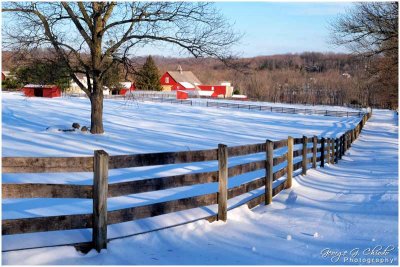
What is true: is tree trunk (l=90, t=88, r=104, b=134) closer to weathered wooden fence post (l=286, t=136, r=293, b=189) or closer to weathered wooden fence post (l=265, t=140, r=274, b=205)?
weathered wooden fence post (l=286, t=136, r=293, b=189)

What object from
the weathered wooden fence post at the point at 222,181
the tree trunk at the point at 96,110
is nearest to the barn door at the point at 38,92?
the tree trunk at the point at 96,110

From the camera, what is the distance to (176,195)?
930cm

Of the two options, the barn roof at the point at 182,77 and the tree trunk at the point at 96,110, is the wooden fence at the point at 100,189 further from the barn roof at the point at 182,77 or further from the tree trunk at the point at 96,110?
the barn roof at the point at 182,77

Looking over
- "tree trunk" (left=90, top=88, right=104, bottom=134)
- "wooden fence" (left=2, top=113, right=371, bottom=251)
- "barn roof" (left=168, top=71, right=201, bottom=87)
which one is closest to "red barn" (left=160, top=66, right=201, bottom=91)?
"barn roof" (left=168, top=71, right=201, bottom=87)

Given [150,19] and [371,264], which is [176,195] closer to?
[371,264]

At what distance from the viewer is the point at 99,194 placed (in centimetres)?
511

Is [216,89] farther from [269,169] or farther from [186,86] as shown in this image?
[269,169]

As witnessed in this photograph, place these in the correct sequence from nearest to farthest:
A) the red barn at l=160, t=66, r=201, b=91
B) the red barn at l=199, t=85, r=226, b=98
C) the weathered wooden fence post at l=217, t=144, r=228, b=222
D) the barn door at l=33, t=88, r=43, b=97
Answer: the weathered wooden fence post at l=217, t=144, r=228, b=222, the barn door at l=33, t=88, r=43, b=97, the red barn at l=160, t=66, r=201, b=91, the red barn at l=199, t=85, r=226, b=98

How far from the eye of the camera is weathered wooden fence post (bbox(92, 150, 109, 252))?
16.7ft

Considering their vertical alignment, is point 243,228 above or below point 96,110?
below

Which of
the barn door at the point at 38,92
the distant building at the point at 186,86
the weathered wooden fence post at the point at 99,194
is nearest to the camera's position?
the weathered wooden fence post at the point at 99,194

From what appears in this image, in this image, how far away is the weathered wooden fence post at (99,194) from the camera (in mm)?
5086

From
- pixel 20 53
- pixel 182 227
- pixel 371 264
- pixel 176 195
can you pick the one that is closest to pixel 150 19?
pixel 20 53

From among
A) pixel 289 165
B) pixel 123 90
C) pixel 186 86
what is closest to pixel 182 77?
pixel 186 86
